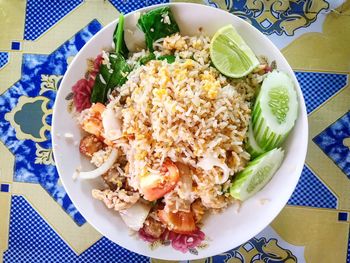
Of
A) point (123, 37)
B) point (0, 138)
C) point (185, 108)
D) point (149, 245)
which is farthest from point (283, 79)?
point (0, 138)

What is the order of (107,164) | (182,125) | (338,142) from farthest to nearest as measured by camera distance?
(338,142) → (107,164) → (182,125)

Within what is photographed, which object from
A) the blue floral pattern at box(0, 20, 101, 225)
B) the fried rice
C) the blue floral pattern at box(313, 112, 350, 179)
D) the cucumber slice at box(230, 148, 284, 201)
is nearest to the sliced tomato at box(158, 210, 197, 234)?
the fried rice

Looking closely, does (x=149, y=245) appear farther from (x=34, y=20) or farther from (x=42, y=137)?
(x=34, y=20)

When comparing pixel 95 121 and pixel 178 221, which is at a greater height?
pixel 95 121

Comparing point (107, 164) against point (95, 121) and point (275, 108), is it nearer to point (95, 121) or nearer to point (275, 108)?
point (95, 121)

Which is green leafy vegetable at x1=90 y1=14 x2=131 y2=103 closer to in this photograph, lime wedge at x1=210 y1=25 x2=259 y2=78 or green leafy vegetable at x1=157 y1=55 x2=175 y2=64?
green leafy vegetable at x1=157 y1=55 x2=175 y2=64

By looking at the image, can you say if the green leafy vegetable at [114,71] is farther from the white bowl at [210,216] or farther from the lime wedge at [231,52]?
the lime wedge at [231,52]

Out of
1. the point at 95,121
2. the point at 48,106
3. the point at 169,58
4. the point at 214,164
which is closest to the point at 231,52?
the point at 169,58
